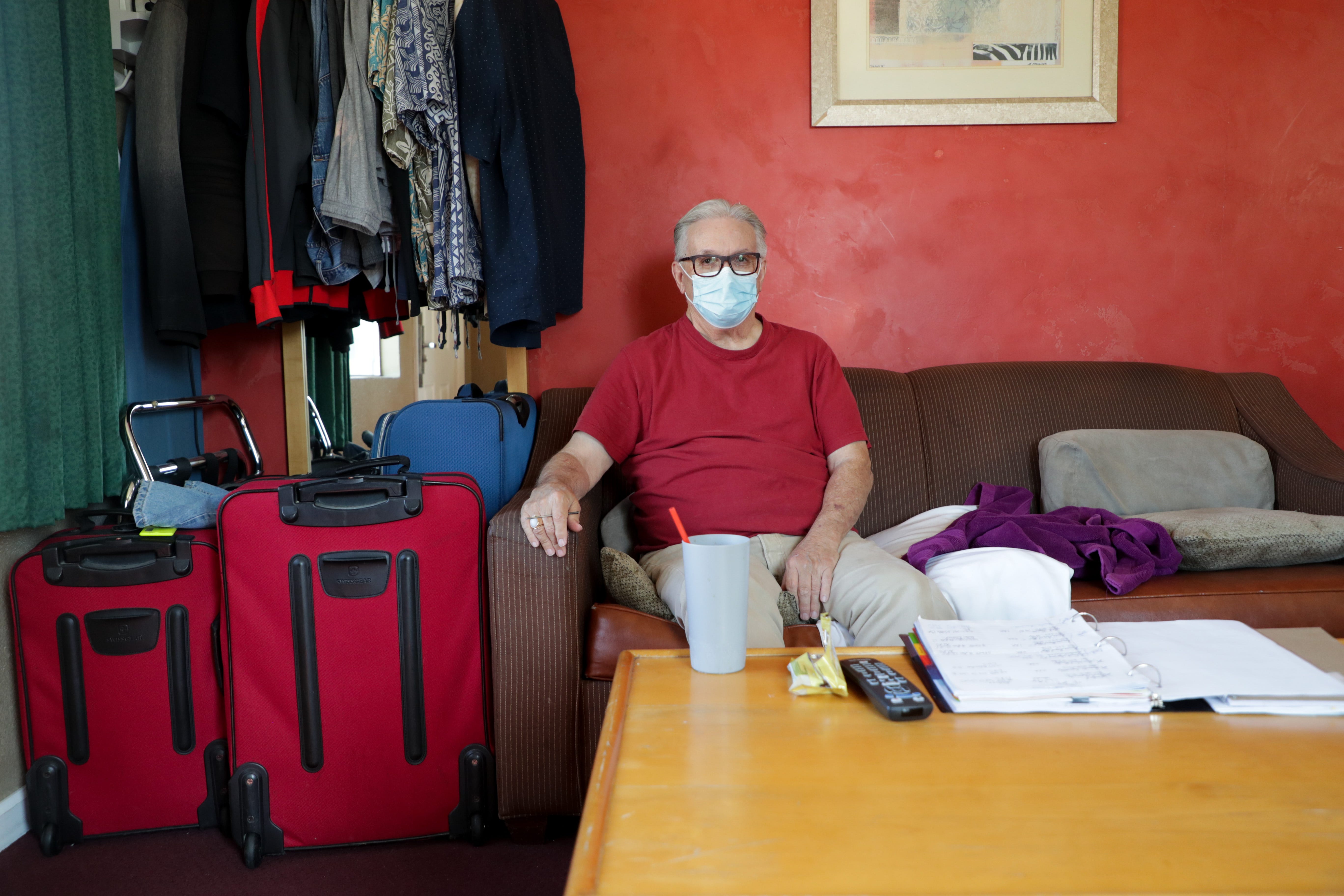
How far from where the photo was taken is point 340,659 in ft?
4.92

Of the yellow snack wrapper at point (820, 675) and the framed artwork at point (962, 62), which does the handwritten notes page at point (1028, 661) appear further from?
the framed artwork at point (962, 62)

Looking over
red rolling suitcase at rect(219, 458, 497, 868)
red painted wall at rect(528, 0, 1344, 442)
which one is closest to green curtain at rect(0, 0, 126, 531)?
red rolling suitcase at rect(219, 458, 497, 868)

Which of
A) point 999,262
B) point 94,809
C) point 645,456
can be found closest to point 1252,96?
point 999,262

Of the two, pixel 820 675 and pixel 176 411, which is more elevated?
pixel 176 411

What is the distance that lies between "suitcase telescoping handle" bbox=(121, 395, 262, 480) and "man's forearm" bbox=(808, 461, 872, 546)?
48.8 inches

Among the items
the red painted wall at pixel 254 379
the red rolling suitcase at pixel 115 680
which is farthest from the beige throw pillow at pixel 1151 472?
the red painted wall at pixel 254 379

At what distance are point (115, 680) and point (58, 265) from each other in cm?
76

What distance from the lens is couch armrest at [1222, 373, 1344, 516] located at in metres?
1.96

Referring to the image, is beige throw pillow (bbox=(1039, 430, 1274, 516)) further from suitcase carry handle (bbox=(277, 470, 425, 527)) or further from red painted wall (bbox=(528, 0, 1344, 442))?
suitcase carry handle (bbox=(277, 470, 425, 527))

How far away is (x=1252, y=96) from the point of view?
242 centimetres

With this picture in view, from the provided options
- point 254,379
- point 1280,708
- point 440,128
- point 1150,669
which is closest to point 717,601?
point 1150,669

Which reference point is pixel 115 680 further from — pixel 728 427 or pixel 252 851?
pixel 728 427

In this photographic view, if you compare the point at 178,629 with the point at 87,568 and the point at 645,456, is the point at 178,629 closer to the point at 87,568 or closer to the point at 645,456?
the point at 87,568

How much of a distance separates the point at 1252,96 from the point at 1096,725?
7.85 ft
